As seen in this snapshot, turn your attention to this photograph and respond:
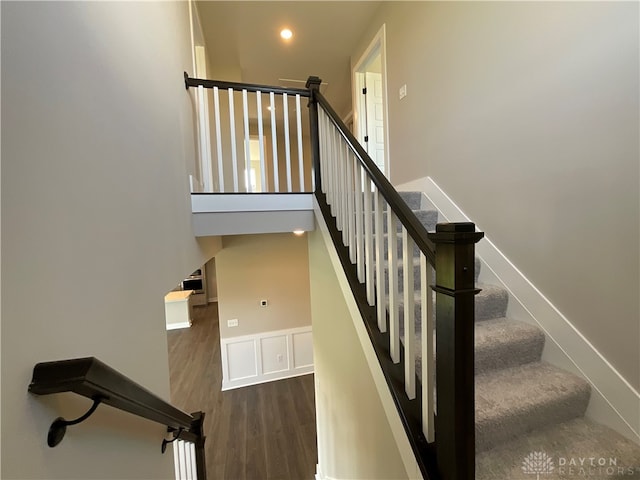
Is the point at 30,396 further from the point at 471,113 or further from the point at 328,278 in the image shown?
the point at 471,113

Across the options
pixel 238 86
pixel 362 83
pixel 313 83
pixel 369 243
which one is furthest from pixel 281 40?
pixel 369 243

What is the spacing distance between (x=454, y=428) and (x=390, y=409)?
45 centimetres

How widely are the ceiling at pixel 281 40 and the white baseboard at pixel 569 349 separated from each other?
121 inches

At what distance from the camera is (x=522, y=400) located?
134 centimetres

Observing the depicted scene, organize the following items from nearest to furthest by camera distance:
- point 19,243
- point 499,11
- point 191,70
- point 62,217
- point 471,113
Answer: point 19,243 < point 62,217 < point 499,11 < point 471,113 < point 191,70

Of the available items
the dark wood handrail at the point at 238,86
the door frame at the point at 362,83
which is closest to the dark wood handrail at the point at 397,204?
the dark wood handrail at the point at 238,86

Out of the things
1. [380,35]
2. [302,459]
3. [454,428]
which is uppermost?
[380,35]

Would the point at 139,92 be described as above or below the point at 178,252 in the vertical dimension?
above

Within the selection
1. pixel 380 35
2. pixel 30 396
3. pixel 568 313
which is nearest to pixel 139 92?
pixel 30 396

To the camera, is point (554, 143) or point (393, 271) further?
point (554, 143)

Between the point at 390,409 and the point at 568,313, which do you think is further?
the point at 568,313

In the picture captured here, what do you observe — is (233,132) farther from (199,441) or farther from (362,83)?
(362,83)

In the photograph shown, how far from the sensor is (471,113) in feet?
7.43

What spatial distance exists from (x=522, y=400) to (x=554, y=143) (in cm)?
141
